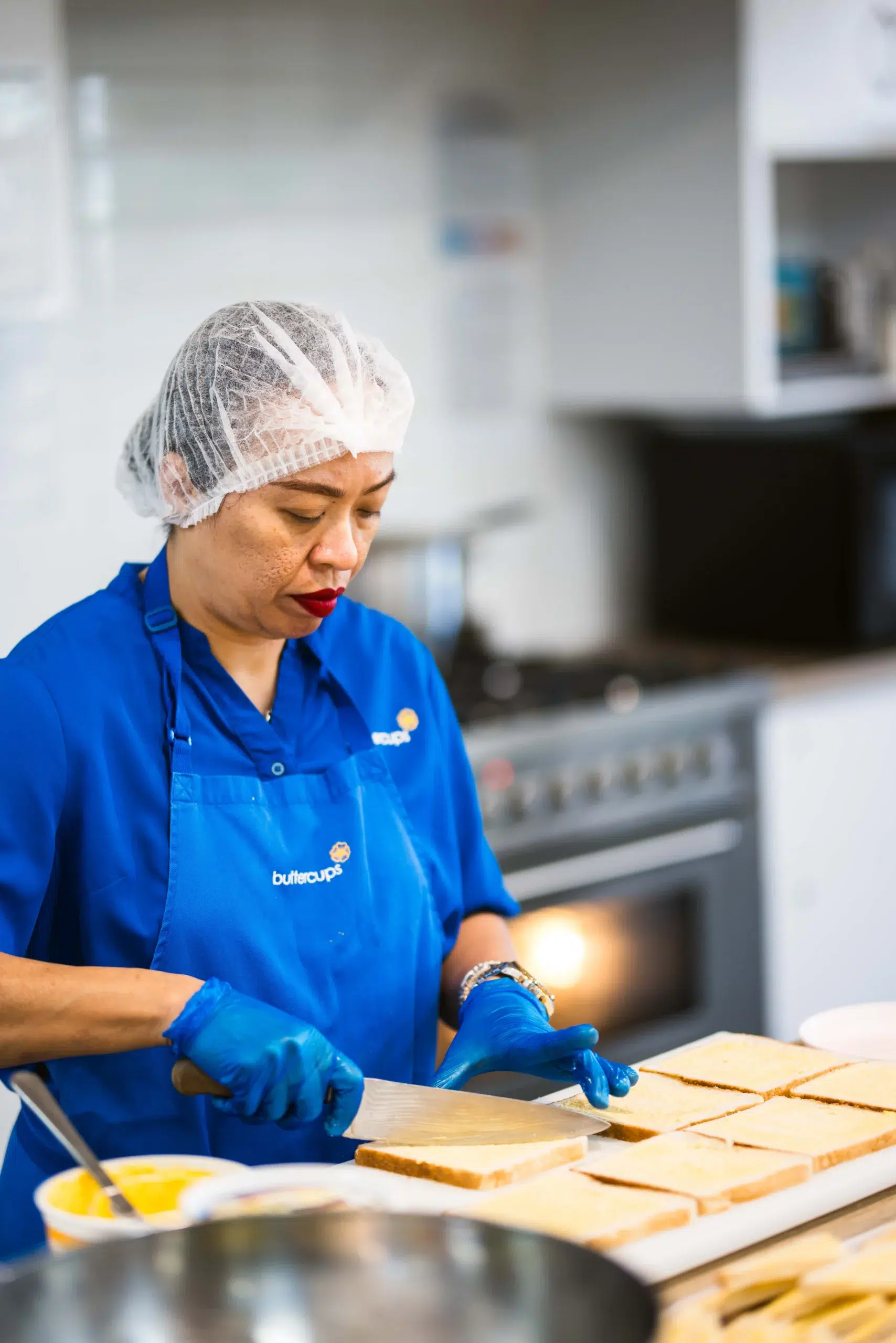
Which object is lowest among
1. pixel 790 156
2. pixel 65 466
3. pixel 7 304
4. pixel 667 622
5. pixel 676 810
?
pixel 676 810

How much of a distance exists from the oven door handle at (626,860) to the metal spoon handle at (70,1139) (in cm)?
172

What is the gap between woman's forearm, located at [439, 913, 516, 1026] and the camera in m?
1.59

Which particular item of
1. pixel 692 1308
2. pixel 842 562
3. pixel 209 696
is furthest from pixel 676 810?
pixel 692 1308

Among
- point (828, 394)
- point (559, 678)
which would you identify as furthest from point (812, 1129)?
point (828, 394)

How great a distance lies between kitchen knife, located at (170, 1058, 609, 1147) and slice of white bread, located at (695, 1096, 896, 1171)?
0.11 m

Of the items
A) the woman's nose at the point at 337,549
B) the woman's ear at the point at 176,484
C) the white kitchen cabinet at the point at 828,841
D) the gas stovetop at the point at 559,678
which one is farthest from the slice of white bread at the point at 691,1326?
the white kitchen cabinet at the point at 828,841

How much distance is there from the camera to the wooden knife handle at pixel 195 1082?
1.25 m

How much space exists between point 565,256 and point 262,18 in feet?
2.54

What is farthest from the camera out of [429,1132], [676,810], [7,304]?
[676,810]

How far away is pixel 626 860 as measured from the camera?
2953 millimetres

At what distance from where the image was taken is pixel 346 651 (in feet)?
5.29

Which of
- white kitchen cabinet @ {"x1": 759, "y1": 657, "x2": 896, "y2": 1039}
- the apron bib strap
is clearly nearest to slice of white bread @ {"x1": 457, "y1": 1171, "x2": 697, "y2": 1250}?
the apron bib strap

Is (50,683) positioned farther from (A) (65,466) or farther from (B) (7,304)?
(A) (65,466)

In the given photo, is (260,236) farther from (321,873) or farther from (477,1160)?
(477,1160)
